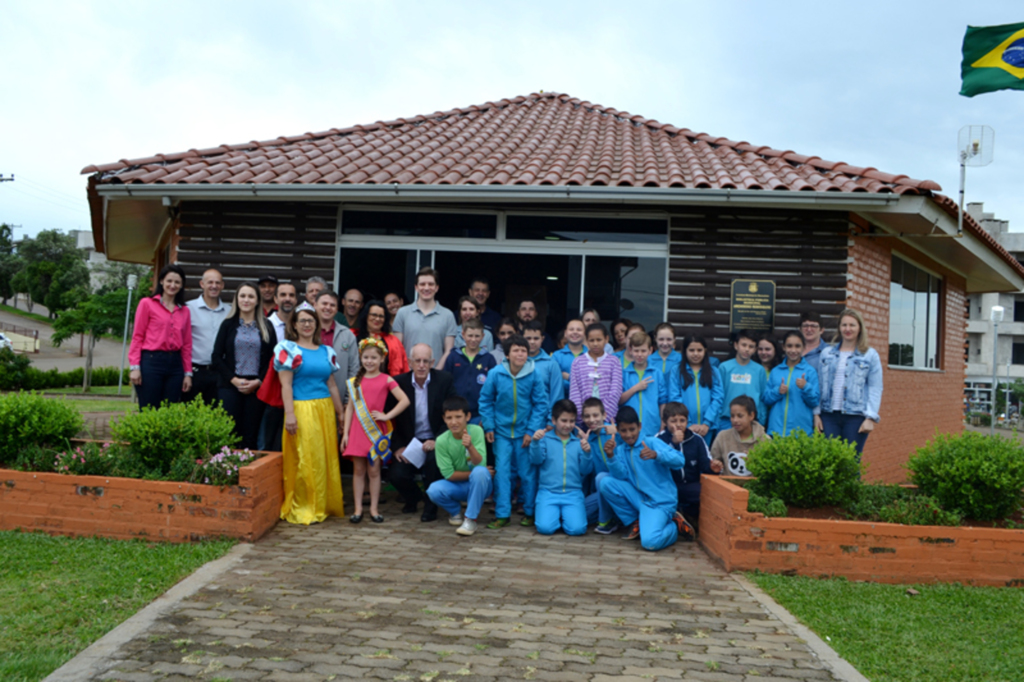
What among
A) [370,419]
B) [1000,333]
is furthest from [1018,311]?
[370,419]

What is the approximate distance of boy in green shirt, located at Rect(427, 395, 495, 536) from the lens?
6074 mm

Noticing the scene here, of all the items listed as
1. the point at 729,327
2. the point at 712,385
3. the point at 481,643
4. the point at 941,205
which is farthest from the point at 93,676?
the point at 941,205

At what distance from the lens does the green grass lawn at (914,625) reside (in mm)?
3701

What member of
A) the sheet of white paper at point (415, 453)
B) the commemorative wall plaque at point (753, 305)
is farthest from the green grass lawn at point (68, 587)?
the commemorative wall plaque at point (753, 305)

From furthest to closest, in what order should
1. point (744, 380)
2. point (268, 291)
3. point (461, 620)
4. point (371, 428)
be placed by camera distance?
point (268, 291) < point (744, 380) < point (371, 428) < point (461, 620)

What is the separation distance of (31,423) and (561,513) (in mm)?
4384

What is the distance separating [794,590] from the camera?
4.79m

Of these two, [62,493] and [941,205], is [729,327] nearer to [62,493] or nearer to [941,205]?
[941,205]

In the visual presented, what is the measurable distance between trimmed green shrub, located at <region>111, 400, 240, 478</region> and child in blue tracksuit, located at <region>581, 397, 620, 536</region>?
299 cm

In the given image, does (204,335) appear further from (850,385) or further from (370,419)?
(850,385)

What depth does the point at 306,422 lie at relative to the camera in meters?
6.05

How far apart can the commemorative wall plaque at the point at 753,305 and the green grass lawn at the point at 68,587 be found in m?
5.79

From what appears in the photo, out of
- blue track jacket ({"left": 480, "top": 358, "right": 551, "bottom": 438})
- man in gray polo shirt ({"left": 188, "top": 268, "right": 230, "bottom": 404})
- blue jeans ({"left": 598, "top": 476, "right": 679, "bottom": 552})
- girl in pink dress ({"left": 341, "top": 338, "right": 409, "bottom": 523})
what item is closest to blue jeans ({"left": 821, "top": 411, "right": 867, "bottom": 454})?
blue jeans ({"left": 598, "top": 476, "right": 679, "bottom": 552})

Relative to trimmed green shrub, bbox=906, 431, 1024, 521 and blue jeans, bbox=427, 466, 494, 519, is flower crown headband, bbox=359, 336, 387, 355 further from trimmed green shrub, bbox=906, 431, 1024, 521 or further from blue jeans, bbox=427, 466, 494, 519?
trimmed green shrub, bbox=906, 431, 1024, 521
